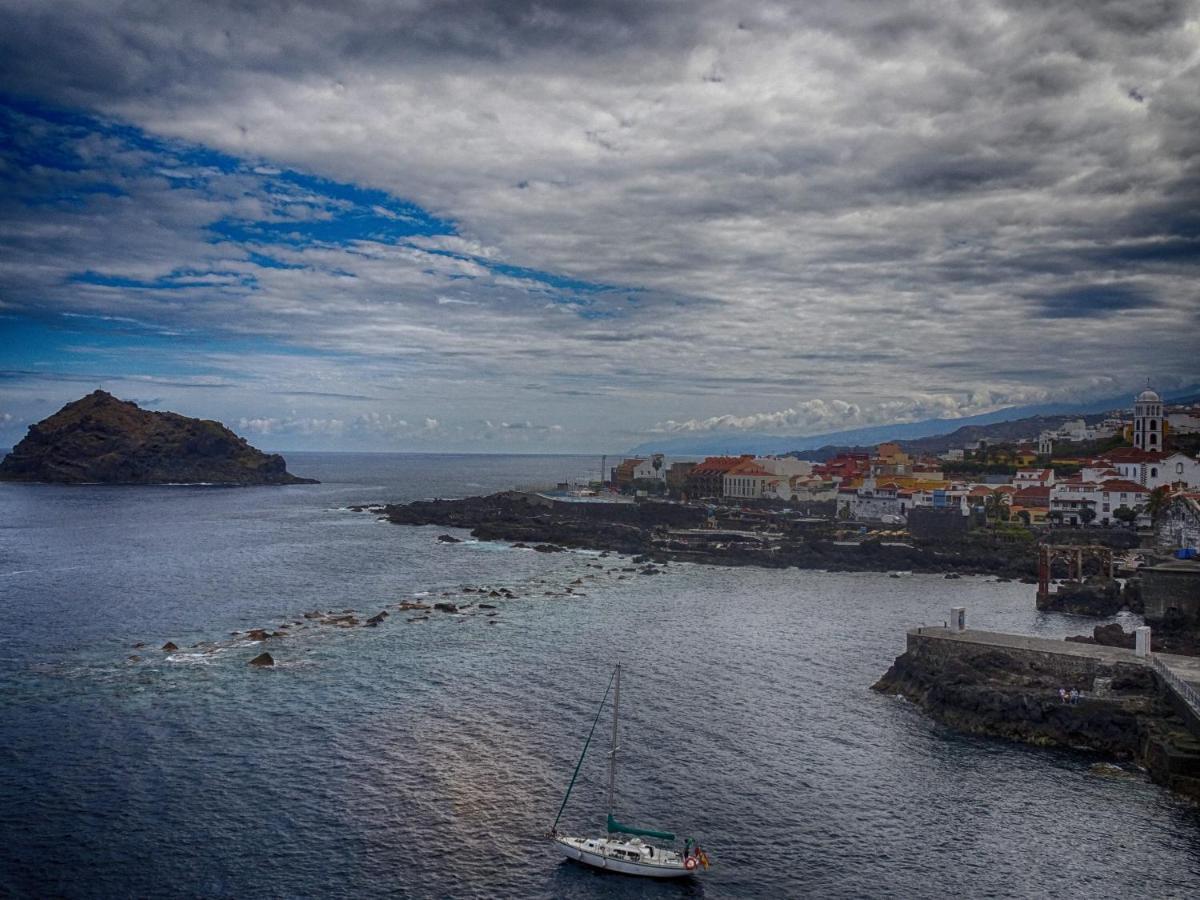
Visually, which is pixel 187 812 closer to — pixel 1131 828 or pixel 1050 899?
pixel 1050 899

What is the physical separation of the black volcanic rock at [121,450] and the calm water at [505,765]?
136480 millimetres

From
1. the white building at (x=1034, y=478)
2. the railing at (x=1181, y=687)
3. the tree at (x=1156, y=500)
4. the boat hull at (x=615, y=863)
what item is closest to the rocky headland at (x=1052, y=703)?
the railing at (x=1181, y=687)

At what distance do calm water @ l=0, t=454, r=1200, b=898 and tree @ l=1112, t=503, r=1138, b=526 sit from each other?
41.8 m

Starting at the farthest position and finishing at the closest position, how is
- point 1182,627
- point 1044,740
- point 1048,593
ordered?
point 1048,593 → point 1182,627 → point 1044,740

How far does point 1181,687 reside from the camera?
107 ft

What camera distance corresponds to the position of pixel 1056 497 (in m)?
100

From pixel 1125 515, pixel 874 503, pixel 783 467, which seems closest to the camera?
pixel 1125 515

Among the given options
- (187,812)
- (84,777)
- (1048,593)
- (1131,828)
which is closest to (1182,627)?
(1048,593)

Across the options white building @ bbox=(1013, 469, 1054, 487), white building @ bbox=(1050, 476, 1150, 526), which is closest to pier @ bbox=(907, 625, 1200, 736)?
white building @ bbox=(1050, 476, 1150, 526)

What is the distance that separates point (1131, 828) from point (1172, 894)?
11.5ft

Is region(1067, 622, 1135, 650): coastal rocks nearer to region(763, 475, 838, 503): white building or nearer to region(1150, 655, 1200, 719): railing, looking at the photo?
region(1150, 655, 1200, 719): railing

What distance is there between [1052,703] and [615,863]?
20.2 meters

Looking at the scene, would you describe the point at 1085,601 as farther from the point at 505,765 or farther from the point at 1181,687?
the point at 505,765

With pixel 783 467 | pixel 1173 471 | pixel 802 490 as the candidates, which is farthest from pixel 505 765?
pixel 783 467
